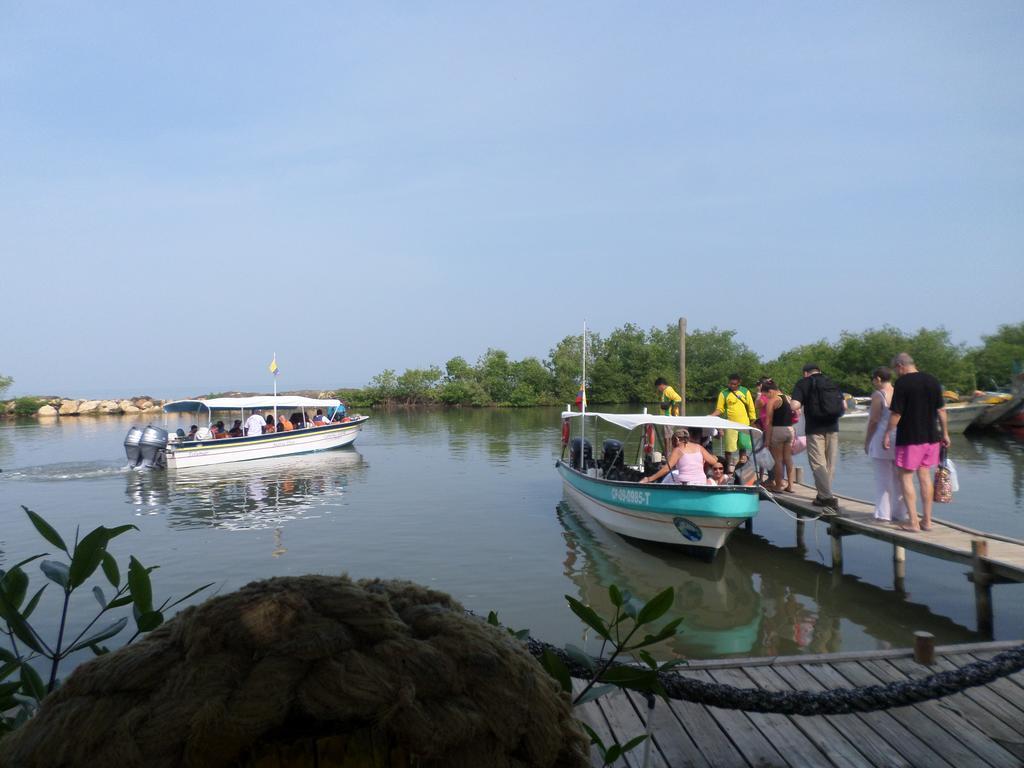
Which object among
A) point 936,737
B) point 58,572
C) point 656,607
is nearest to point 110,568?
point 58,572

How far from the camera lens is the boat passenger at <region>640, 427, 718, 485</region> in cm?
1098

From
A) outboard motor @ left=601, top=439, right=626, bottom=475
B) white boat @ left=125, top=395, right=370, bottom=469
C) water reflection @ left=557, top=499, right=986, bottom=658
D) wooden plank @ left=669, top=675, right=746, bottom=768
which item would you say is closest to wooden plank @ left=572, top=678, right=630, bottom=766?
wooden plank @ left=669, top=675, right=746, bottom=768

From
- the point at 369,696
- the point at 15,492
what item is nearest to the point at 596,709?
the point at 369,696

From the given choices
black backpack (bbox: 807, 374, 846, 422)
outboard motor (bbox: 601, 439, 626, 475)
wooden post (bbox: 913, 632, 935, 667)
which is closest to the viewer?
wooden post (bbox: 913, 632, 935, 667)

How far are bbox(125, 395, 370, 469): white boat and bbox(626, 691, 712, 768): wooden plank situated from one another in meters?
23.4

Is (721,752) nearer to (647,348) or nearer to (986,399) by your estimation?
(986,399)

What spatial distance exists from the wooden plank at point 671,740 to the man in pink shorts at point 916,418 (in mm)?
5657

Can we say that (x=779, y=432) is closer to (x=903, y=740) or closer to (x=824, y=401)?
(x=824, y=401)

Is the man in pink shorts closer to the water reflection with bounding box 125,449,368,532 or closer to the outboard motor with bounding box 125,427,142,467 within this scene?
the water reflection with bounding box 125,449,368,532

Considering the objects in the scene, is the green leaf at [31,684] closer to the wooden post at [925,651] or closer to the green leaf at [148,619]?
the green leaf at [148,619]

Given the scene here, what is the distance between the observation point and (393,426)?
45.7 metres

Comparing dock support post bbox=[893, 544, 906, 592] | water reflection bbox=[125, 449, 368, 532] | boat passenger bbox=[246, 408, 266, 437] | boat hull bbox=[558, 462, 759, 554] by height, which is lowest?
water reflection bbox=[125, 449, 368, 532]

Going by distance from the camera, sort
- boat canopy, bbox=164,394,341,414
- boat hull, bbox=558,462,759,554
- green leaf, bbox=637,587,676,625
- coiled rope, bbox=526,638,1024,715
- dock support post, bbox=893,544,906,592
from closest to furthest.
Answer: green leaf, bbox=637,587,676,625 → coiled rope, bbox=526,638,1024,715 → dock support post, bbox=893,544,906,592 → boat hull, bbox=558,462,759,554 → boat canopy, bbox=164,394,341,414

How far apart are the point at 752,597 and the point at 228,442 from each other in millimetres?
20365
